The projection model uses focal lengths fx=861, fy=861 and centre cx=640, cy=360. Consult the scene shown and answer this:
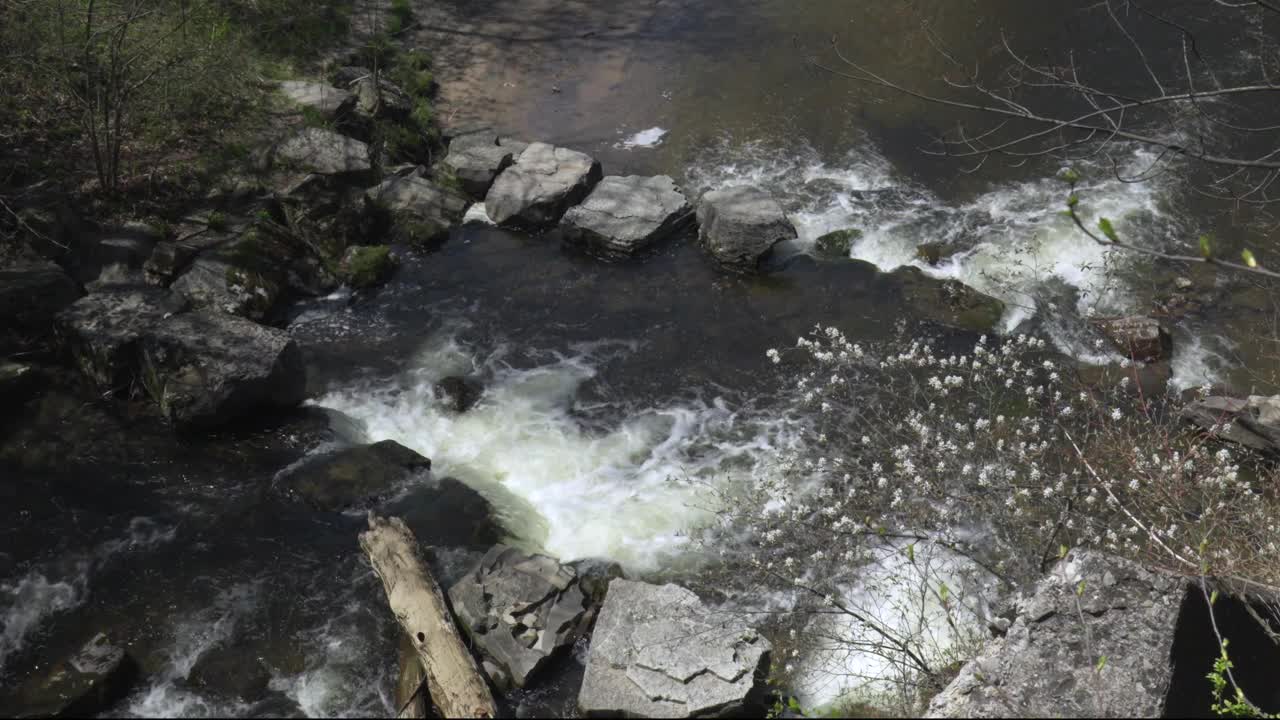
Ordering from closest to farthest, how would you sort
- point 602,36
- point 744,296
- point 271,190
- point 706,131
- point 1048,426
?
point 1048,426
point 744,296
point 271,190
point 706,131
point 602,36

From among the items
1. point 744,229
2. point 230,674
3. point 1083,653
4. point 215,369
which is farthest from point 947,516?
point 215,369

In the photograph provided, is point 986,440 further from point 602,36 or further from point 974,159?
point 602,36

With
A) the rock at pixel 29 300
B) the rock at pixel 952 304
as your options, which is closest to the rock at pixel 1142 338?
the rock at pixel 952 304

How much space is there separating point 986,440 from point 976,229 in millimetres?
3974

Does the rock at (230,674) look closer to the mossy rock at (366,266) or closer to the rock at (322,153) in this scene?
the mossy rock at (366,266)

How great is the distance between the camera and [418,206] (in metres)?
9.68

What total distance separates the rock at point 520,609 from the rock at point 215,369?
8.76 ft

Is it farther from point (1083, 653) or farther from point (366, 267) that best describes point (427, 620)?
point (366, 267)

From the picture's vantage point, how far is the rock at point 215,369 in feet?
23.0

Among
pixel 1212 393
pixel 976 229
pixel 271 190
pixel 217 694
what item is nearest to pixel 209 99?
pixel 271 190

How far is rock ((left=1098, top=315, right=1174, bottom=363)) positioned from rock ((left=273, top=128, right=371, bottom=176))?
7976mm

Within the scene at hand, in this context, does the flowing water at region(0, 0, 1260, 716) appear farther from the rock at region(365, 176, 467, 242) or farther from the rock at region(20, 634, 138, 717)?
the rock at region(365, 176, 467, 242)

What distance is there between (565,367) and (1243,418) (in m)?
5.57

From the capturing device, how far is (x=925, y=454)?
6.09 m
